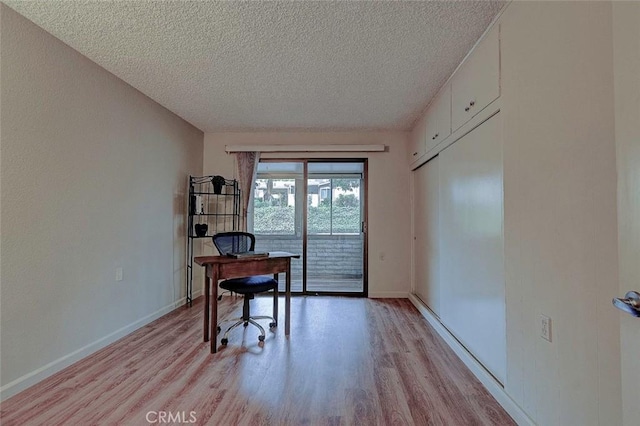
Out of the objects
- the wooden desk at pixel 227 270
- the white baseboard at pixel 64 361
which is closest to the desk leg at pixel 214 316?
the wooden desk at pixel 227 270

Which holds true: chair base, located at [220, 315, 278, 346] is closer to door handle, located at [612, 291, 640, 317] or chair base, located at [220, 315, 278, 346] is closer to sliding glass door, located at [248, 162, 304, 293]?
sliding glass door, located at [248, 162, 304, 293]

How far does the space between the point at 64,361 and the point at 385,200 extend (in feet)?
12.9

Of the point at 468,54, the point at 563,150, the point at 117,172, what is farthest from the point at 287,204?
the point at 563,150

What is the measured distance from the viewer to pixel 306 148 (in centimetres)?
448

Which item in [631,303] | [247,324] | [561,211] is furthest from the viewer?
[247,324]

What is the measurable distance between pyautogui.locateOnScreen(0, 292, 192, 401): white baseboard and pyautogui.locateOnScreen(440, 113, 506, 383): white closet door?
3.13 meters

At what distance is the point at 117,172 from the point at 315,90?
6.90 ft

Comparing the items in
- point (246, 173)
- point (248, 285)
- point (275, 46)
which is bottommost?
point (248, 285)

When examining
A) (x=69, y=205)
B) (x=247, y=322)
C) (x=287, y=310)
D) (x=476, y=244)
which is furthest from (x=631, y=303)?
(x=69, y=205)

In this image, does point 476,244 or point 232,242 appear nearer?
point 476,244

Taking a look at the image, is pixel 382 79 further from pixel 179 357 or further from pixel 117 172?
pixel 179 357

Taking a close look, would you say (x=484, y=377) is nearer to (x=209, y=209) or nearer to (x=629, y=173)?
(x=629, y=173)

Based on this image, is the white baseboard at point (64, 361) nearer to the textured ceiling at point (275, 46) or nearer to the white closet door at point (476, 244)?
the textured ceiling at point (275, 46)

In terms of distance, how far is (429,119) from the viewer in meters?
3.49
